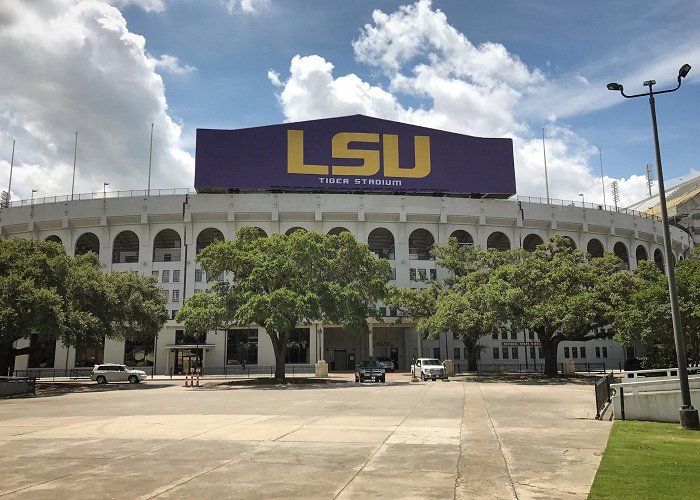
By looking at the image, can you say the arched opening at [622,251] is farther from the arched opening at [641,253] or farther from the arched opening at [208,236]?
the arched opening at [208,236]

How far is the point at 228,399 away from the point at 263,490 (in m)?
19.3

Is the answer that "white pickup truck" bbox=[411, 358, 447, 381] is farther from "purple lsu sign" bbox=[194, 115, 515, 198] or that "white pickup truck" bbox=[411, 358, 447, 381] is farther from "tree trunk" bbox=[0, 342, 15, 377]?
"tree trunk" bbox=[0, 342, 15, 377]

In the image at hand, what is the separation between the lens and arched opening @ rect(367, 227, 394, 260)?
64375 mm

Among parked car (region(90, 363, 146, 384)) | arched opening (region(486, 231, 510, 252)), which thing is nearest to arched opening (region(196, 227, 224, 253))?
parked car (region(90, 363, 146, 384))

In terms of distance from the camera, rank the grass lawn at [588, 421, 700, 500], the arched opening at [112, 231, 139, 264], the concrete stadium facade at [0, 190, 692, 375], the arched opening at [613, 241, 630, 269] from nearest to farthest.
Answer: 1. the grass lawn at [588, 421, 700, 500]
2. the concrete stadium facade at [0, 190, 692, 375]
3. the arched opening at [112, 231, 139, 264]
4. the arched opening at [613, 241, 630, 269]

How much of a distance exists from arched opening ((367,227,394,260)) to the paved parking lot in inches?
1688

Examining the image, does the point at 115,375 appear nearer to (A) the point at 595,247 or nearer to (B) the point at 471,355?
(B) the point at 471,355

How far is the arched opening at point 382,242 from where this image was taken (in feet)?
211

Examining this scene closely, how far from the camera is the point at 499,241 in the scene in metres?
69.1

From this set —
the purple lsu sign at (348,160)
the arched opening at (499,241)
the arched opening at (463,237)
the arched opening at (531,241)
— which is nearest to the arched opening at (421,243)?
the arched opening at (463,237)

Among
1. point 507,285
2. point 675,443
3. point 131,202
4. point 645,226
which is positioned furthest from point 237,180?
point 675,443

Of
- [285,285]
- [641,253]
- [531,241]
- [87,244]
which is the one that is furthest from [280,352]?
[641,253]

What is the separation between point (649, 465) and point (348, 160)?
55.2 metres

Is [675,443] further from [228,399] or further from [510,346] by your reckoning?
[510,346]
